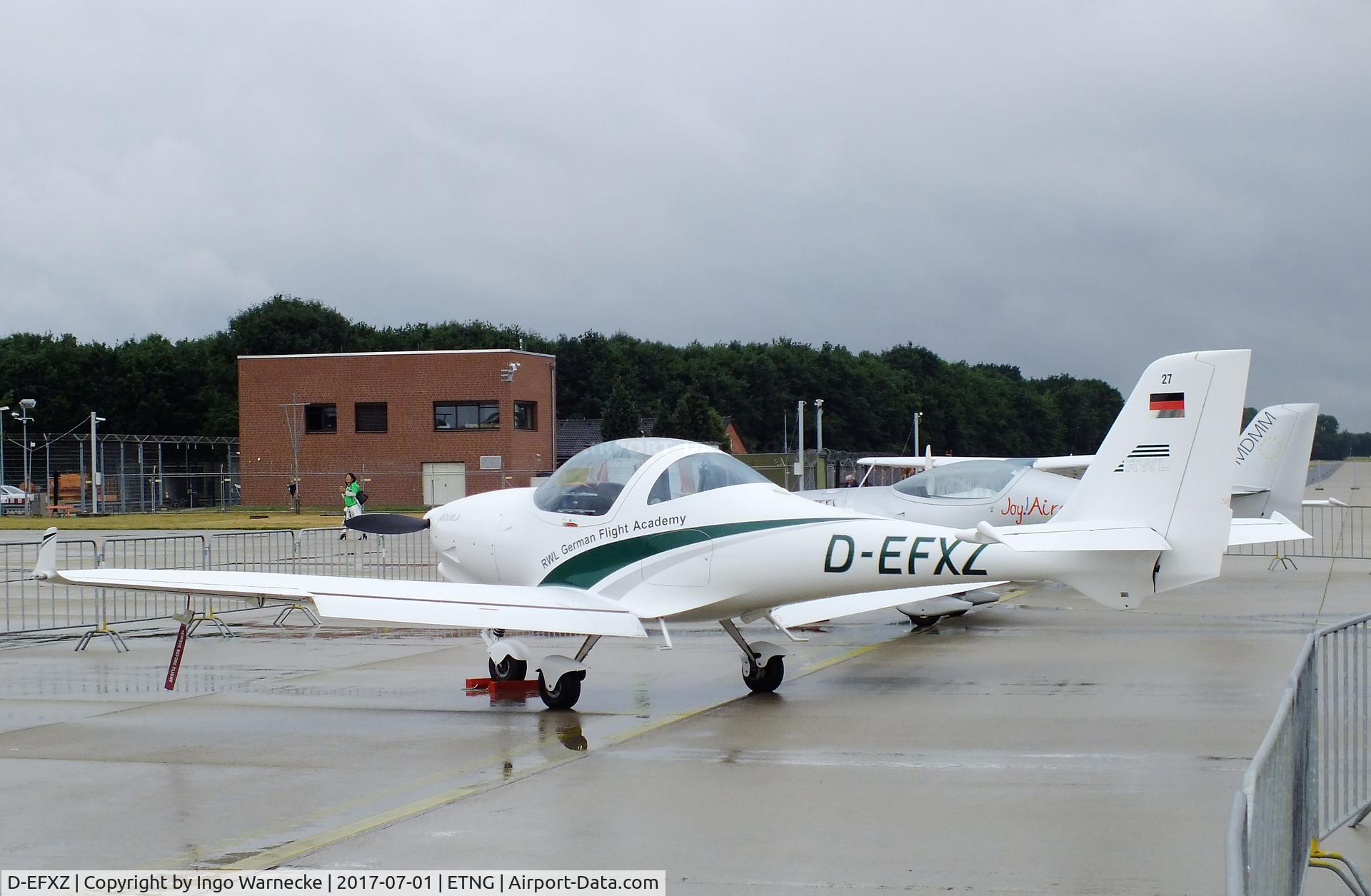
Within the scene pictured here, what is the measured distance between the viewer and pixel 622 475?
394 inches

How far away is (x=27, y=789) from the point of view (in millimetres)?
7059

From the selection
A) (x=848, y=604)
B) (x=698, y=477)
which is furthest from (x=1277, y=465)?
(x=698, y=477)

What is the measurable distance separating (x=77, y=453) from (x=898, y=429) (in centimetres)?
6728

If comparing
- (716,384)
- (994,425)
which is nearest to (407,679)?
(716,384)

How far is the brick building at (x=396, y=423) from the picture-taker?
52562 mm

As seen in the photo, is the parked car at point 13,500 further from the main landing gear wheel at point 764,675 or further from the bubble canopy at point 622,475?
the main landing gear wheel at point 764,675

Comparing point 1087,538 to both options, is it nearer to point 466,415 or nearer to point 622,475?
point 622,475

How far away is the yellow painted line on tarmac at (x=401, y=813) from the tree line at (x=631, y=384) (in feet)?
188

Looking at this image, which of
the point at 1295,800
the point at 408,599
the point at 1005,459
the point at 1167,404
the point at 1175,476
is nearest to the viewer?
the point at 1295,800

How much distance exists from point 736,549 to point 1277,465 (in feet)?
41.2

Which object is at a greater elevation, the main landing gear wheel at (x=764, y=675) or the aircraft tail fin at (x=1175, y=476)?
the aircraft tail fin at (x=1175, y=476)

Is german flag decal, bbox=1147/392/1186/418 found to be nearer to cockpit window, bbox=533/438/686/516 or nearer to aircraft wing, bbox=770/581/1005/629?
aircraft wing, bbox=770/581/1005/629

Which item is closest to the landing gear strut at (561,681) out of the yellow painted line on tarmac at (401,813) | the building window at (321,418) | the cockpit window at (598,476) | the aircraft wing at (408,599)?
the aircraft wing at (408,599)

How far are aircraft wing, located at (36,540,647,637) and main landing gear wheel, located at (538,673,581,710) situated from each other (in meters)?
0.49
